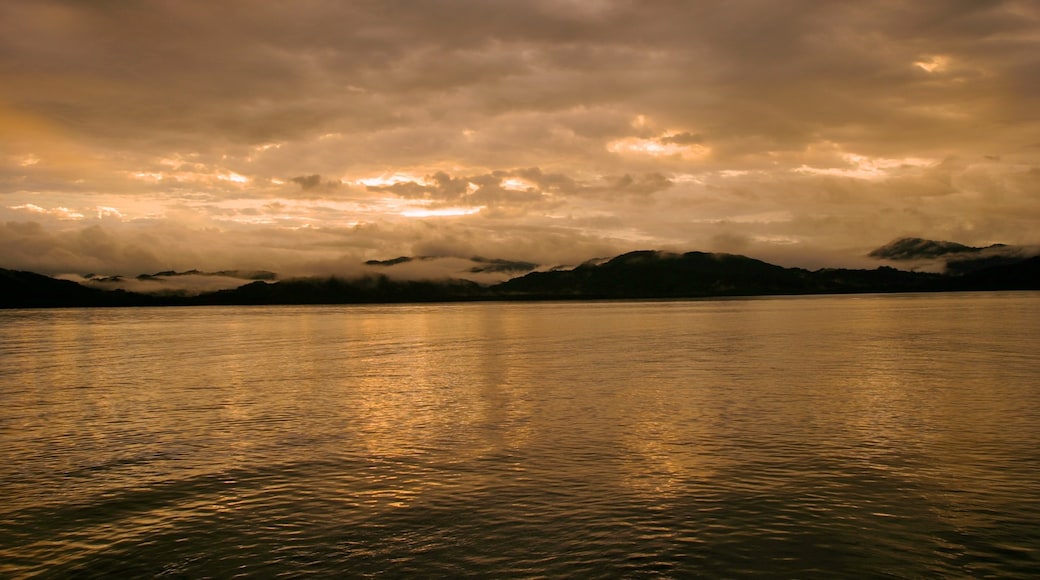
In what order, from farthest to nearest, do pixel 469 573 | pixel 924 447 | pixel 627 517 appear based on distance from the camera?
pixel 924 447
pixel 627 517
pixel 469 573

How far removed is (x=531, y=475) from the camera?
30.5m

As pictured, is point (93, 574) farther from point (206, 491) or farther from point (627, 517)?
point (627, 517)

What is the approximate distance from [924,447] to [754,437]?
7.81 m

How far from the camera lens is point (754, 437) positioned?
3762 cm

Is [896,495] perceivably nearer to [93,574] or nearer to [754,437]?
[754,437]

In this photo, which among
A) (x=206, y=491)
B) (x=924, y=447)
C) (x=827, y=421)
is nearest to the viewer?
(x=206, y=491)

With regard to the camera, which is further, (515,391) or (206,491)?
(515,391)

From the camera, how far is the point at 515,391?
5809 centimetres

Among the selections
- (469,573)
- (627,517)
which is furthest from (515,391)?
(469,573)

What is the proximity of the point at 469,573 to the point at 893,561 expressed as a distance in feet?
39.8

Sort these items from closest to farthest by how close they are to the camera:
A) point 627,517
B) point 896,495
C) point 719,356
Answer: point 627,517, point 896,495, point 719,356

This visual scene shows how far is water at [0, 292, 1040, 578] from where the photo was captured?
2148 centimetres

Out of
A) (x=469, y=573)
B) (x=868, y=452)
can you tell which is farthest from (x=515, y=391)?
(x=469, y=573)

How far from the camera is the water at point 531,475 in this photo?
2148cm
